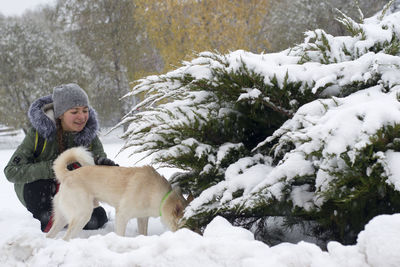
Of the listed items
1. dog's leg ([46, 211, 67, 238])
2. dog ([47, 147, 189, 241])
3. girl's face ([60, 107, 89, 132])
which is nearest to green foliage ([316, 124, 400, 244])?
dog ([47, 147, 189, 241])

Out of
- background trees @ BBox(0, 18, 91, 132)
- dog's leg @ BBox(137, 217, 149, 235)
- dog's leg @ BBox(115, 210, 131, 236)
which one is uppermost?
dog's leg @ BBox(115, 210, 131, 236)

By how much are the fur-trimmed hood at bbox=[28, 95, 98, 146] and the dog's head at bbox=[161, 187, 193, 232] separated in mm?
1399

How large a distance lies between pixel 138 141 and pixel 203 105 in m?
0.56

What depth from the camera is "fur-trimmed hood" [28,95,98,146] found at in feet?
11.9

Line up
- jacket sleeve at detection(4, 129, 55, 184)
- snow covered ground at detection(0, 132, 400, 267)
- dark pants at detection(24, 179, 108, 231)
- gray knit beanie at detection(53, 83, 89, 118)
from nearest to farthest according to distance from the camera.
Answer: snow covered ground at detection(0, 132, 400, 267) < jacket sleeve at detection(4, 129, 55, 184) < gray knit beanie at detection(53, 83, 89, 118) < dark pants at detection(24, 179, 108, 231)

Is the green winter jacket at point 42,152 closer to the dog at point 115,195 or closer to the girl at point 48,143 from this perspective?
the girl at point 48,143

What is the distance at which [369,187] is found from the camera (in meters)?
1.69

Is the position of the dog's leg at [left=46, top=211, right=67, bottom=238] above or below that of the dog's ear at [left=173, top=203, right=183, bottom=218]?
below

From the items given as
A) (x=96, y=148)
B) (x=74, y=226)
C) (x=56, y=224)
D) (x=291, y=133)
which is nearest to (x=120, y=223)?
(x=74, y=226)

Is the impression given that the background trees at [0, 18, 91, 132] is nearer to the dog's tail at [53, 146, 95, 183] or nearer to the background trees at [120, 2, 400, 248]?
the dog's tail at [53, 146, 95, 183]

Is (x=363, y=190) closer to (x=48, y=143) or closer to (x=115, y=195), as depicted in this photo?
(x=115, y=195)

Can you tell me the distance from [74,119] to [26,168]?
69 centimetres

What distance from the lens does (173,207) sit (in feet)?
9.97

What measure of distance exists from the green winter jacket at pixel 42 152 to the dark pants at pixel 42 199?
112mm
